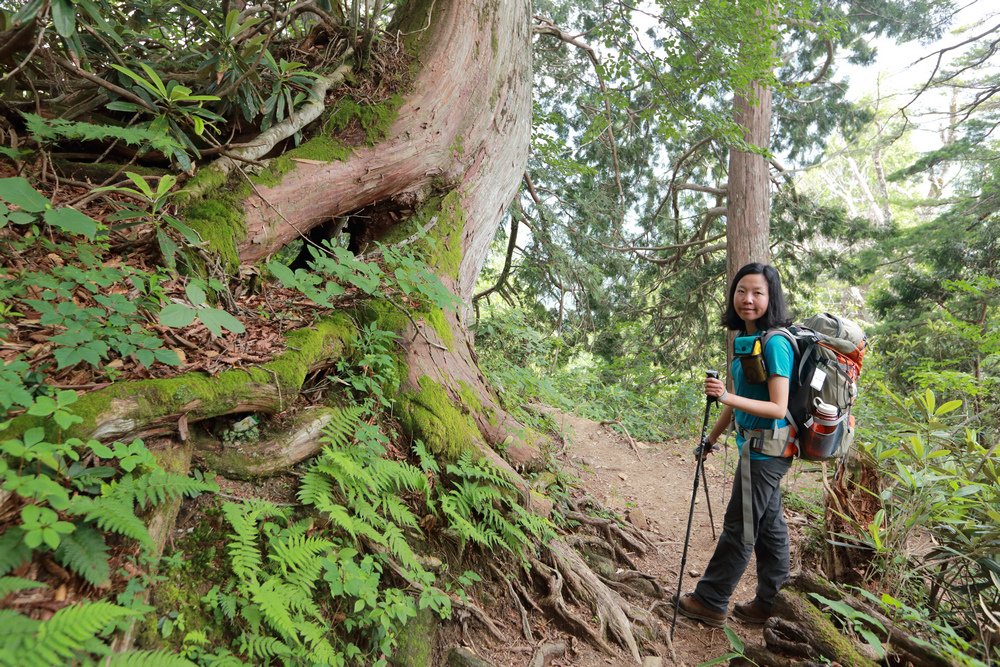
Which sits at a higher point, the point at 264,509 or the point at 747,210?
the point at 747,210

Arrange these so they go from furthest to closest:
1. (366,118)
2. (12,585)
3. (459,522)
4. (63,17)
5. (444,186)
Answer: (444,186) < (366,118) < (459,522) < (63,17) < (12,585)

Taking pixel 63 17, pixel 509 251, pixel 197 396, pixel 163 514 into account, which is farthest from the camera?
pixel 509 251

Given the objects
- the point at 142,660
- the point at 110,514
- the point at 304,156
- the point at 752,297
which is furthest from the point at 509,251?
the point at 142,660

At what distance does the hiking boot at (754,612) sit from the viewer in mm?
3428

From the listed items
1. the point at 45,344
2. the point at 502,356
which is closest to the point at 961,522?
the point at 45,344

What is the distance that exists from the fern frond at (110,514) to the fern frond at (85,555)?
0.05m

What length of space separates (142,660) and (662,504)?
17.8ft

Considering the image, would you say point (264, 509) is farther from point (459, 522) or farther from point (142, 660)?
point (459, 522)

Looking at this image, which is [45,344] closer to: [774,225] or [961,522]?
[961,522]

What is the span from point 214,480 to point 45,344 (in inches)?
33.9

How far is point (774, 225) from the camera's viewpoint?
9984mm

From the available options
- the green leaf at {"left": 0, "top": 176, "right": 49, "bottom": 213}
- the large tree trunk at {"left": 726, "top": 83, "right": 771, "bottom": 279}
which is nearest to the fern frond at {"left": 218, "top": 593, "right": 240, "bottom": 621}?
the green leaf at {"left": 0, "top": 176, "right": 49, "bottom": 213}

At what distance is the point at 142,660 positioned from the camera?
4.76 ft

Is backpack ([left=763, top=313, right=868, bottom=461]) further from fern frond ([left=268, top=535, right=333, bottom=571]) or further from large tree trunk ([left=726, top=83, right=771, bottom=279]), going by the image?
large tree trunk ([left=726, top=83, right=771, bottom=279])
